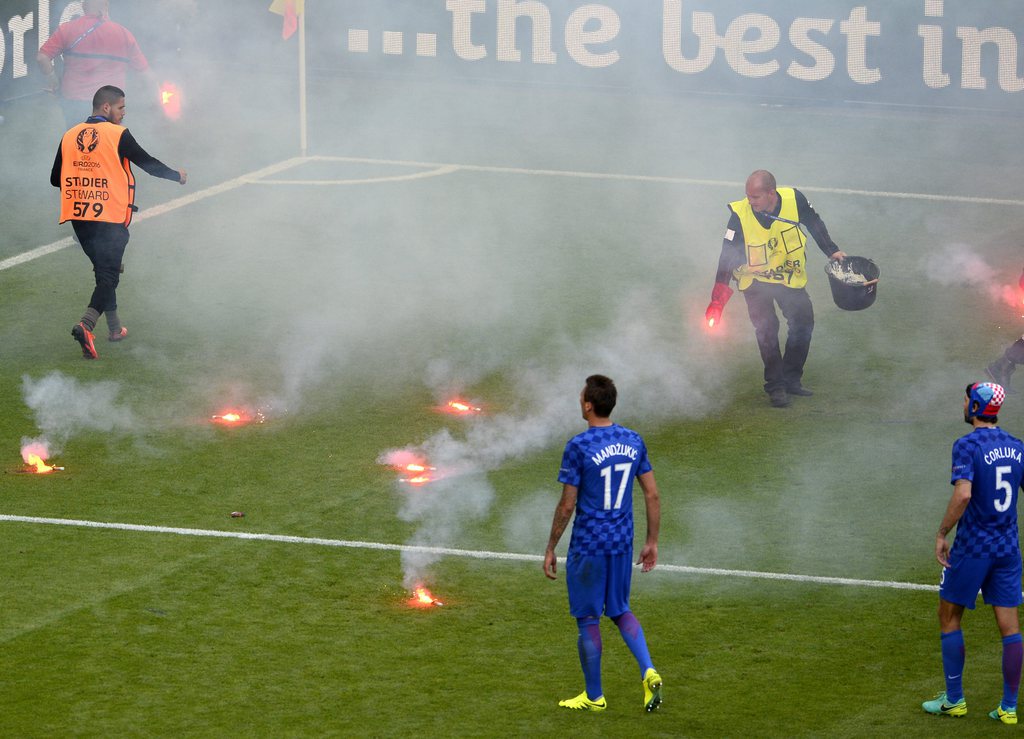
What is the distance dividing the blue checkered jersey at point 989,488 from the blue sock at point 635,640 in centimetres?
134

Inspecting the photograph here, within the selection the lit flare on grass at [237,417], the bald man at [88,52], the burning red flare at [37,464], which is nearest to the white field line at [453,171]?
the bald man at [88,52]

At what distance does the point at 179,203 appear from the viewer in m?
18.1

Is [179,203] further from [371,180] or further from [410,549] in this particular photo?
[410,549]

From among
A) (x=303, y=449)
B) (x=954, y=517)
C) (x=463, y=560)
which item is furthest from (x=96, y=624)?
(x=954, y=517)

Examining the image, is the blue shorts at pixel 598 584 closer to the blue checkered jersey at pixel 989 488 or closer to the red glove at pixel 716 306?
the blue checkered jersey at pixel 989 488

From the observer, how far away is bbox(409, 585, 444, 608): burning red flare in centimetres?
907

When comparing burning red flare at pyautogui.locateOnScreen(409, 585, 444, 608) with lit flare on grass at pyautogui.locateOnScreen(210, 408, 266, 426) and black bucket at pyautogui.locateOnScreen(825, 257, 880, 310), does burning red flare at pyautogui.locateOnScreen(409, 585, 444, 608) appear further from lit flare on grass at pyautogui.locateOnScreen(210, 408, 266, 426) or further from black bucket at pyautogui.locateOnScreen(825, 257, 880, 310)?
black bucket at pyautogui.locateOnScreen(825, 257, 880, 310)

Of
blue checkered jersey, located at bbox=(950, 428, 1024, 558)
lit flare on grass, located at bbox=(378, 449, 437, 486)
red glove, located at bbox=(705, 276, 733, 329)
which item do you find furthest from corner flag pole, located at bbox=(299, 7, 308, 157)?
blue checkered jersey, located at bbox=(950, 428, 1024, 558)

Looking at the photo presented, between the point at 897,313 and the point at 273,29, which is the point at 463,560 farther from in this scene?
the point at 273,29

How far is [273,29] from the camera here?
922 inches

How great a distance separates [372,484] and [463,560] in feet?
4.56

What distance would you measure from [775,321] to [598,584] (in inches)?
200

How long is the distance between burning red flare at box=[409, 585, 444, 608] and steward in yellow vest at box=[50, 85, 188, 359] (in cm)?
490

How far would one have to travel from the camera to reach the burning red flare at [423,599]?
9.07m
